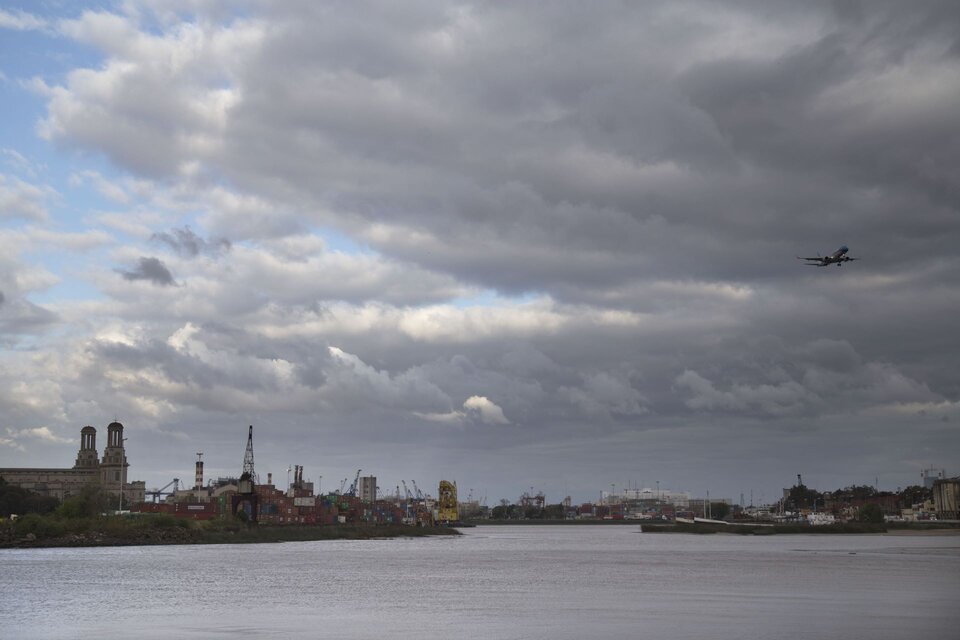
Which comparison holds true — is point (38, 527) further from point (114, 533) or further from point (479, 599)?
point (479, 599)

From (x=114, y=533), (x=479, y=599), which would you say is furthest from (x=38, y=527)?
(x=479, y=599)

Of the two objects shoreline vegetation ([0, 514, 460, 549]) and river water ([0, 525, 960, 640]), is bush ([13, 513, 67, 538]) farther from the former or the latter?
river water ([0, 525, 960, 640])

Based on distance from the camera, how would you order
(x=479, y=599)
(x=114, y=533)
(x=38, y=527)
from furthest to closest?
(x=114, y=533)
(x=38, y=527)
(x=479, y=599)

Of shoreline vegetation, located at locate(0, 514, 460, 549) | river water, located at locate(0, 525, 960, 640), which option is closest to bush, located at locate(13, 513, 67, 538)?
shoreline vegetation, located at locate(0, 514, 460, 549)

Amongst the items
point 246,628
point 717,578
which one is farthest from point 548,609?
point 717,578

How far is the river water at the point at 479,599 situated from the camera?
Result: 1774 inches

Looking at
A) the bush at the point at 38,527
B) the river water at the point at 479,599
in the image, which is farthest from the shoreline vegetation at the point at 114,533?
the river water at the point at 479,599

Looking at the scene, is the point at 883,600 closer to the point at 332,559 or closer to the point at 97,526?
the point at 332,559

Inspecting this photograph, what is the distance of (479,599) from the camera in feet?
205

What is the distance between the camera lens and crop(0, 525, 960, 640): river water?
4506cm

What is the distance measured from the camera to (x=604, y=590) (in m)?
70.0

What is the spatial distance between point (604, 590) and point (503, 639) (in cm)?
2984

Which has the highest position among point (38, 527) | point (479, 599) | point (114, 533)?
point (38, 527)

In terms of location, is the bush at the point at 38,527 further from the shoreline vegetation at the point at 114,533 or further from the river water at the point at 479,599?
the river water at the point at 479,599
